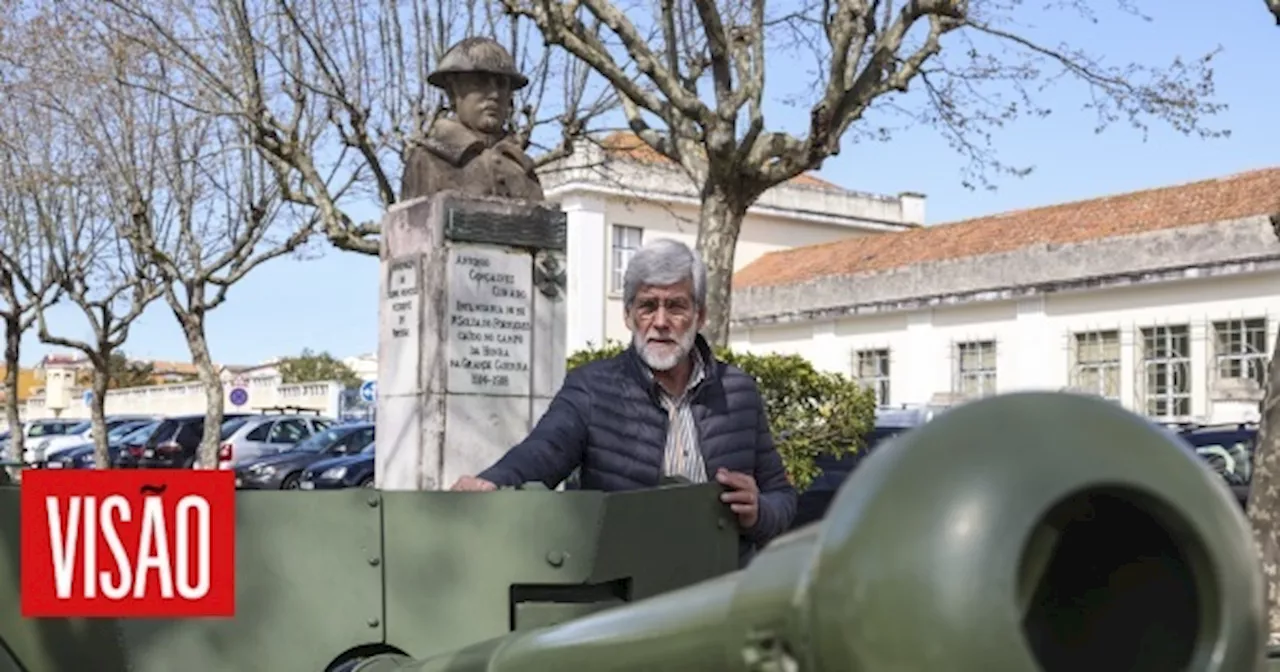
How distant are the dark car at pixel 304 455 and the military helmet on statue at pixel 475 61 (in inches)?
375

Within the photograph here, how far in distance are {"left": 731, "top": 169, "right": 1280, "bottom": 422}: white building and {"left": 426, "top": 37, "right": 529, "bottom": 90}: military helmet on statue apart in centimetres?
1159

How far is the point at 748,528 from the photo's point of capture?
2908mm

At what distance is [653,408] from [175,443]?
24.7 meters

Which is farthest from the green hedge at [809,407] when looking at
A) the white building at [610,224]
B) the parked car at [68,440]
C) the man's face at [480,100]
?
the parked car at [68,440]

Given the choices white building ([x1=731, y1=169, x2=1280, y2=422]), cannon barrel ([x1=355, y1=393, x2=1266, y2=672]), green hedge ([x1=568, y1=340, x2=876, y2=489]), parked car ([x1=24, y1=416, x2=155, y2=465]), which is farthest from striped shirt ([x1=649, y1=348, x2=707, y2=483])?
parked car ([x1=24, y1=416, x2=155, y2=465])

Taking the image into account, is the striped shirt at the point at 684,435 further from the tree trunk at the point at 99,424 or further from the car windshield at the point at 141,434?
the car windshield at the point at 141,434

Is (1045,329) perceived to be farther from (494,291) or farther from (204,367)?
(494,291)

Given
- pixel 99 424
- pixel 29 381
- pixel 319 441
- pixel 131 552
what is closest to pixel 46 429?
pixel 99 424

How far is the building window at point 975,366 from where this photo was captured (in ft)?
96.8

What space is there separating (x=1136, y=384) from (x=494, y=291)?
16813 millimetres

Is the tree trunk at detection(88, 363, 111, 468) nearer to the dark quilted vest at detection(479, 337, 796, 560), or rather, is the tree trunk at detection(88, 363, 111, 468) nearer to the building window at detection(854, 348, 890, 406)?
the building window at detection(854, 348, 890, 406)

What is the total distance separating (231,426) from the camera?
27.0 m

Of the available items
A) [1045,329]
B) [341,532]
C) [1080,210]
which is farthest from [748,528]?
[1080,210]

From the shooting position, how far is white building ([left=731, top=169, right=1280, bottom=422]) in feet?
83.5
